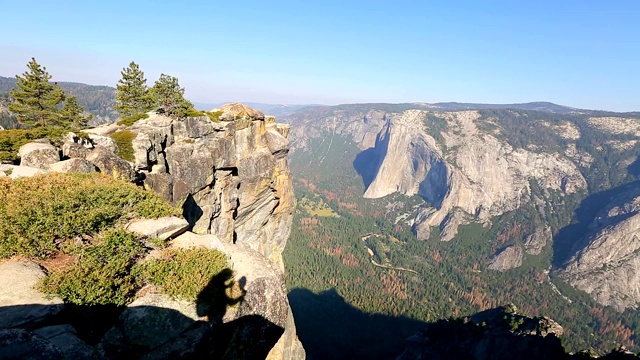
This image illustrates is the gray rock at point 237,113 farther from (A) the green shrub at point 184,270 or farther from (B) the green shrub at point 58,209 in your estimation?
(A) the green shrub at point 184,270

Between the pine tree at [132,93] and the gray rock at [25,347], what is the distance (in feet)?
160

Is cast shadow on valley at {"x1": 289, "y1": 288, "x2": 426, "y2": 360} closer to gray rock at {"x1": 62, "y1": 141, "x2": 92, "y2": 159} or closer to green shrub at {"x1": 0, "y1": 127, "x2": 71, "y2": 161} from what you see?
green shrub at {"x1": 0, "y1": 127, "x2": 71, "y2": 161}

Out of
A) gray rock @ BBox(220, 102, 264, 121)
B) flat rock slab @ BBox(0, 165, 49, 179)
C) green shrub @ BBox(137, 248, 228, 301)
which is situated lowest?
green shrub @ BBox(137, 248, 228, 301)

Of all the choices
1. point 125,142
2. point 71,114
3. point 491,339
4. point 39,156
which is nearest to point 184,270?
point 39,156

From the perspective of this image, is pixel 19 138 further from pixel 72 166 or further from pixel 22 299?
pixel 22 299

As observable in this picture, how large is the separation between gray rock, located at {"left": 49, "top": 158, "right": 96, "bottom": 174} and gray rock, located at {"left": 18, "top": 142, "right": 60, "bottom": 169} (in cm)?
113

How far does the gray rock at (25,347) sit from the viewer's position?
8.20 metres

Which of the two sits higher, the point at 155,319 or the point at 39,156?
the point at 39,156

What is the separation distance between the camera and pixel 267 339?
14.6m

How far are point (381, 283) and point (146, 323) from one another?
16469 centimetres

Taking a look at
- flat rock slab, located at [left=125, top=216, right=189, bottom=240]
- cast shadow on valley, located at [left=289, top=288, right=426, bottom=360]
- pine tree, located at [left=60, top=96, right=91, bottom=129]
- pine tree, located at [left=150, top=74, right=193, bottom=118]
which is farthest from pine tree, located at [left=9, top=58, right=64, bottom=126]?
cast shadow on valley, located at [left=289, top=288, right=426, bottom=360]

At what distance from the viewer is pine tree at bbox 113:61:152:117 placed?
50.8m

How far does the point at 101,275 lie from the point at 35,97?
47.1 m

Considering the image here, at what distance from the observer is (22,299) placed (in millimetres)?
A: 10664
